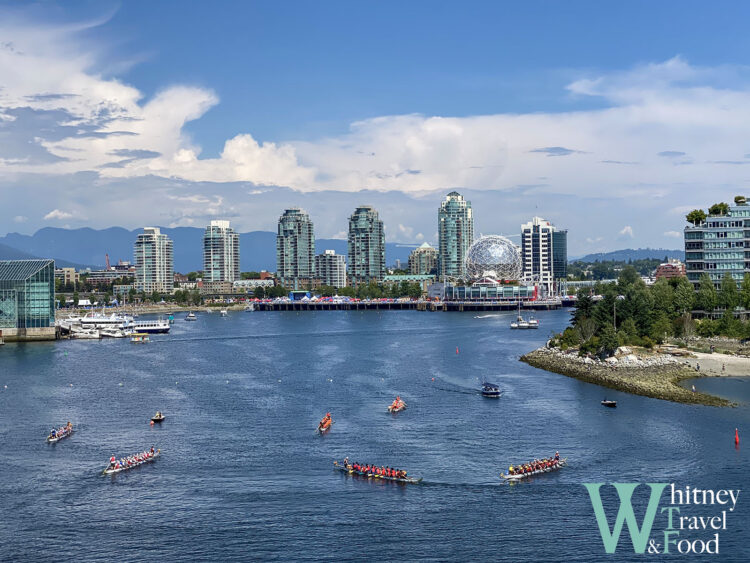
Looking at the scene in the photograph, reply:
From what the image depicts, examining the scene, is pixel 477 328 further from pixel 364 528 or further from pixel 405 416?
pixel 364 528

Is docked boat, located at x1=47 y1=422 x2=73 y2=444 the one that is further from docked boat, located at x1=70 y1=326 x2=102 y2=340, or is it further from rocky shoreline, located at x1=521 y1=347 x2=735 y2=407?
docked boat, located at x1=70 y1=326 x2=102 y2=340

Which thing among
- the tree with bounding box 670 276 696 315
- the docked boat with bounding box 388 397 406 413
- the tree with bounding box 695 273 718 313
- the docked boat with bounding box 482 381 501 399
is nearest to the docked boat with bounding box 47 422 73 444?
the docked boat with bounding box 388 397 406 413

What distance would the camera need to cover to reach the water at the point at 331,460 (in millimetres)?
39000

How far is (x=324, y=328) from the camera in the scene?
17425cm

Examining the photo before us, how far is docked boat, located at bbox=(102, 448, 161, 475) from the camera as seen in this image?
163 feet

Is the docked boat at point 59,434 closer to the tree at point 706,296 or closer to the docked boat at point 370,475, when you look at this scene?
the docked boat at point 370,475

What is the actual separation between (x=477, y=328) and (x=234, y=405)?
100 metres

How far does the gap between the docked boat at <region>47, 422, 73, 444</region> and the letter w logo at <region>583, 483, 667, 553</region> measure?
36628 millimetres

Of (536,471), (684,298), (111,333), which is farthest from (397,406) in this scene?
(111,333)

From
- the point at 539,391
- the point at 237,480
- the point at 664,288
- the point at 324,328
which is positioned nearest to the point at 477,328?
the point at 324,328

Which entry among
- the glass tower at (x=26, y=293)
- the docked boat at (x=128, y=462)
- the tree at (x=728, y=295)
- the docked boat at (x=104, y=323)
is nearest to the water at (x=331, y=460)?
the docked boat at (x=128, y=462)

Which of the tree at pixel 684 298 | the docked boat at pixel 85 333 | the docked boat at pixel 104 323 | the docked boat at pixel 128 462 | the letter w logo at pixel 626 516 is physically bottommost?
the letter w logo at pixel 626 516

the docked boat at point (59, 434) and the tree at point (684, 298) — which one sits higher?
the tree at point (684, 298)

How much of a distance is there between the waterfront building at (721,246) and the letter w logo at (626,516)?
254 feet
